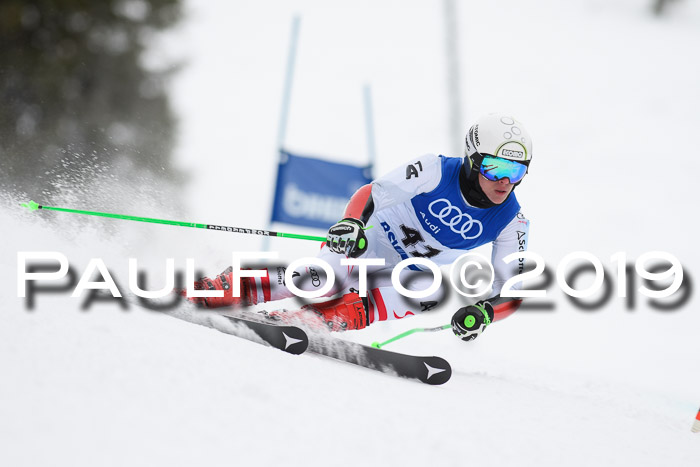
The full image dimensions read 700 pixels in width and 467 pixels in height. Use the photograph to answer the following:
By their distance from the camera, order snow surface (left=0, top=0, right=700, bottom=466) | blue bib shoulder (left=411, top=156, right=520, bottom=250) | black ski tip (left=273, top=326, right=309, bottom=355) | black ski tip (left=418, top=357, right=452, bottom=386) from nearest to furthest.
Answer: snow surface (left=0, top=0, right=700, bottom=466) < black ski tip (left=273, top=326, right=309, bottom=355) < black ski tip (left=418, top=357, right=452, bottom=386) < blue bib shoulder (left=411, top=156, right=520, bottom=250)

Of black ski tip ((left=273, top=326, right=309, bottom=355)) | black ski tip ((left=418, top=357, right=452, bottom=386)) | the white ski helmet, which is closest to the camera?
black ski tip ((left=273, top=326, right=309, bottom=355))

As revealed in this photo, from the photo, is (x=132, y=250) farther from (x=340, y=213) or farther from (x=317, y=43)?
(x=317, y=43)

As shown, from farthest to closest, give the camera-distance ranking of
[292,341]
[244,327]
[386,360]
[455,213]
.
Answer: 1. [455,213]
2. [386,360]
3. [244,327]
4. [292,341]

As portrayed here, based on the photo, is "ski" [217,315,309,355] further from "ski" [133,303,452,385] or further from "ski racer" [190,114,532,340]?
"ski racer" [190,114,532,340]

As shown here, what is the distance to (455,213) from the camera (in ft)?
12.3

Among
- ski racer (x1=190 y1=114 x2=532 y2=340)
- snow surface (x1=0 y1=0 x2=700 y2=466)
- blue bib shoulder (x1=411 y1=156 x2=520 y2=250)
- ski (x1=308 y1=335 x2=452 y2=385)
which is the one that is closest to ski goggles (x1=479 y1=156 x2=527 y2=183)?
ski racer (x1=190 y1=114 x2=532 y2=340)

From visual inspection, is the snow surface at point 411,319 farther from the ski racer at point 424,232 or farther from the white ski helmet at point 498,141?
the white ski helmet at point 498,141

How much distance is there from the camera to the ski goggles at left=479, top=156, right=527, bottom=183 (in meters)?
3.53

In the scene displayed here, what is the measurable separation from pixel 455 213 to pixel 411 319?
420 centimetres

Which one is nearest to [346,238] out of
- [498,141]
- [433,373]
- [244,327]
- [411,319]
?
[244,327]

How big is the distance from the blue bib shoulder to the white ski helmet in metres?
0.19

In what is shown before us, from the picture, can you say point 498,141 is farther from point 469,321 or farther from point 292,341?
point 292,341

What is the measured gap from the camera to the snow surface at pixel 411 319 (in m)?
2.07

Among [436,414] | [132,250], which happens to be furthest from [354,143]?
[436,414]
